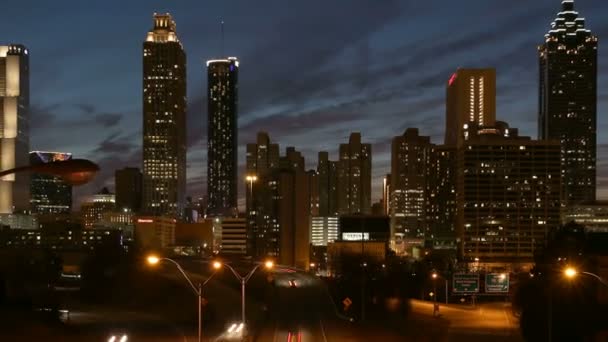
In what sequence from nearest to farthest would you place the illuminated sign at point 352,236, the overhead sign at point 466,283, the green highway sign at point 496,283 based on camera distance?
1. the green highway sign at point 496,283
2. the overhead sign at point 466,283
3. the illuminated sign at point 352,236

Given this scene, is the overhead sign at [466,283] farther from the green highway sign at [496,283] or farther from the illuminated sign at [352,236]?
the illuminated sign at [352,236]

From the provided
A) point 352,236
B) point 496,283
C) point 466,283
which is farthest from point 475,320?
point 352,236

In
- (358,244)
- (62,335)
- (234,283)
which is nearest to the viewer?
(62,335)

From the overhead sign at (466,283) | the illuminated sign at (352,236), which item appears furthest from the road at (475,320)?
the illuminated sign at (352,236)

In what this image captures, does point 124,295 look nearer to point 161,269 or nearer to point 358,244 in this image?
point 161,269

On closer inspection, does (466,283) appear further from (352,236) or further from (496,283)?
(352,236)

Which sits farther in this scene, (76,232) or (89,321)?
(76,232)

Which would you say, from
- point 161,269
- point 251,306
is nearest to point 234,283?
point 161,269

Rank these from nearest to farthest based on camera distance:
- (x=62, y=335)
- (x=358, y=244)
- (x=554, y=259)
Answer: (x=62, y=335), (x=554, y=259), (x=358, y=244)
